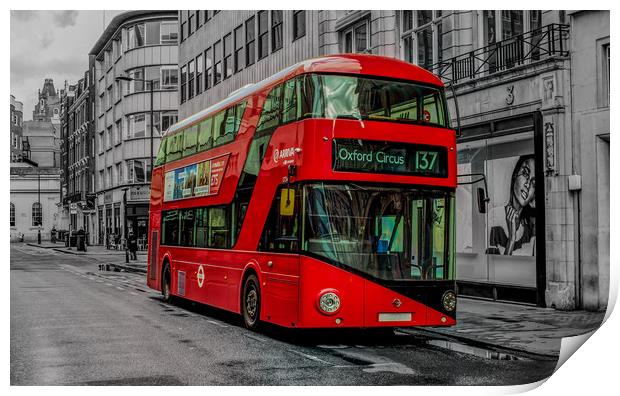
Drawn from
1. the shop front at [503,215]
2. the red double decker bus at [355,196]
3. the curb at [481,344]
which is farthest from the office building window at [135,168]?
the curb at [481,344]

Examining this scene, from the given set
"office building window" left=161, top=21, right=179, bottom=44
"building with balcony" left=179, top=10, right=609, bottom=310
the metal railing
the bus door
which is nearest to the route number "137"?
"building with balcony" left=179, top=10, right=609, bottom=310

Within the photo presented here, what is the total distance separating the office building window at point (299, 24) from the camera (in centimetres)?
1252

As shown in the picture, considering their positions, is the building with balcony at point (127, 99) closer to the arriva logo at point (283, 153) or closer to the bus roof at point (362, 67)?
the bus roof at point (362, 67)

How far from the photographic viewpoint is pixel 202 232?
1472cm

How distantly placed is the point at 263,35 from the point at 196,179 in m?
2.63

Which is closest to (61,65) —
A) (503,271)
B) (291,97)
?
(291,97)

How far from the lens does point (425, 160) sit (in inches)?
433

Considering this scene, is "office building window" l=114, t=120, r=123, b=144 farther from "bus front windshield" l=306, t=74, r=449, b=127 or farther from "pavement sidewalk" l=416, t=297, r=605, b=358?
"pavement sidewalk" l=416, t=297, r=605, b=358

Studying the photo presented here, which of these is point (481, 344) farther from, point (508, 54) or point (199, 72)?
point (199, 72)

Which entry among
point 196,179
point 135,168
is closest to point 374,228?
point 196,179

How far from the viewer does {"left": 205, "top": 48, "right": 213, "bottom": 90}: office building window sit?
15509 mm

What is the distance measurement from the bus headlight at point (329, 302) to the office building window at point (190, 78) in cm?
711

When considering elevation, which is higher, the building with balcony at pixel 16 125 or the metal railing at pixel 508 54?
the metal railing at pixel 508 54
